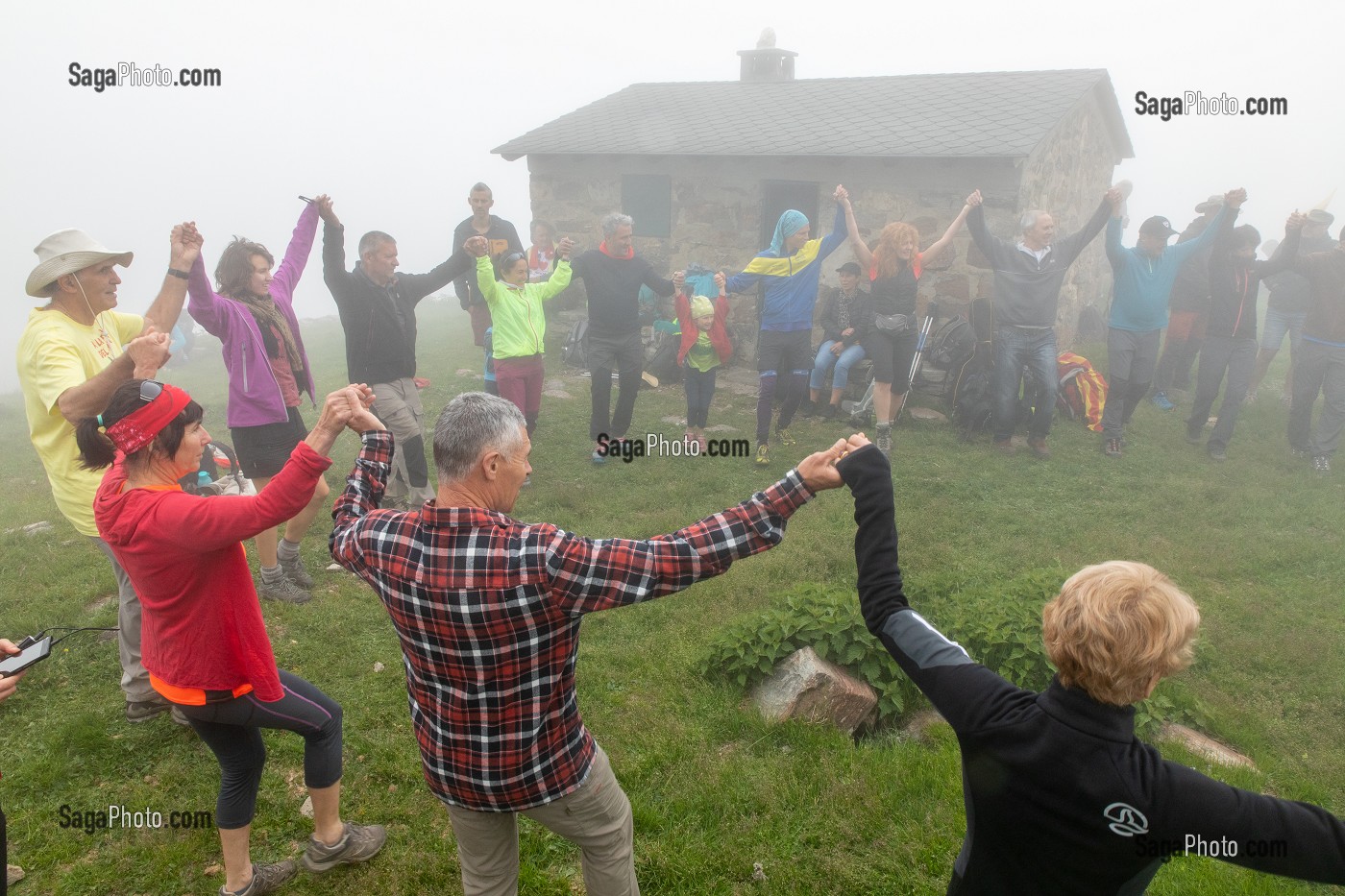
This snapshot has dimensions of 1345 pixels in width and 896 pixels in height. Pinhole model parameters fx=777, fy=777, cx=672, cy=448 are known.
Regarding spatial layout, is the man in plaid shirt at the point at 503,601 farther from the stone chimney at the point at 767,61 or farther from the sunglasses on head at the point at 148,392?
the stone chimney at the point at 767,61

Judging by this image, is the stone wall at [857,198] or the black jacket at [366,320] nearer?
the black jacket at [366,320]

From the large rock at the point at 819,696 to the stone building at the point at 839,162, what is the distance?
26.1ft

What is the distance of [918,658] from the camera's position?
188 centimetres

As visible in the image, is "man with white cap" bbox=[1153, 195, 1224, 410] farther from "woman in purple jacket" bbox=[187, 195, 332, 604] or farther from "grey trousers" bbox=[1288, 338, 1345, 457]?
"woman in purple jacket" bbox=[187, 195, 332, 604]

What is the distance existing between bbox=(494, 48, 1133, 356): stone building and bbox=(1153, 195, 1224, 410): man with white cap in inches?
83.3

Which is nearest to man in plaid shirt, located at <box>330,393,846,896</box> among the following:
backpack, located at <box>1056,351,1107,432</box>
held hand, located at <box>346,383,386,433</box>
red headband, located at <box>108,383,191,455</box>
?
held hand, located at <box>346,383,386,433</box>

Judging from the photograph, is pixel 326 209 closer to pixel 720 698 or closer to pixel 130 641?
pixel 130 641

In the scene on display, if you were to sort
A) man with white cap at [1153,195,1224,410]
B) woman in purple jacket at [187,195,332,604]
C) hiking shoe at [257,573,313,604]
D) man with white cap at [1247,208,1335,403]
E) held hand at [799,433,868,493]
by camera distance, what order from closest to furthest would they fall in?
held hand at [799,433,868,493] → woman in purple jacket at [187,195,332,604] → hiking shoe at [257,573,313,604] → man with white cap at [1247,208,1335,403] → man with white cap at [1153,195,1224,410]

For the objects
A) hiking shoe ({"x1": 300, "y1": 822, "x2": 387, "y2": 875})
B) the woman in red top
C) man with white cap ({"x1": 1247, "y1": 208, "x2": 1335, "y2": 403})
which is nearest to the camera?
the woman in red top

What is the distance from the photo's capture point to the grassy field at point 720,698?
319 cm

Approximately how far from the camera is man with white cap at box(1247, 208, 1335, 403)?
986 cm

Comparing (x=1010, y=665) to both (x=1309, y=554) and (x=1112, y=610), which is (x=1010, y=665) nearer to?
(x=1112, y=610)

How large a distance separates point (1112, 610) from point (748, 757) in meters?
2.42

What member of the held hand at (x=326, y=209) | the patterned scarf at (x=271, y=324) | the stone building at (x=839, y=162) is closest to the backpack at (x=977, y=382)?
the stone building at (x=839, y=162)
